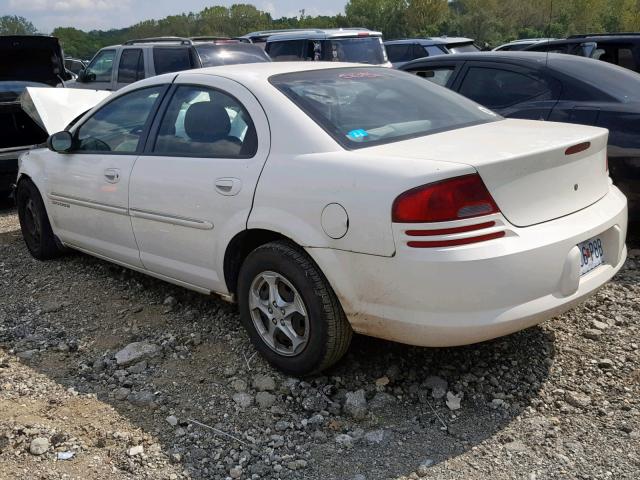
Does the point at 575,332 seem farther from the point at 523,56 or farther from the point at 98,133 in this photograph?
the point at 98,133

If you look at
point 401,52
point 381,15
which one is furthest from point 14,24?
point 401,52

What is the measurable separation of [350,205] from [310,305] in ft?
1.76

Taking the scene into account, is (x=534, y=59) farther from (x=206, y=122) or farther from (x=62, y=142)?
(x=62, y=142)

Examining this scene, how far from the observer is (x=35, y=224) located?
5.41 metres

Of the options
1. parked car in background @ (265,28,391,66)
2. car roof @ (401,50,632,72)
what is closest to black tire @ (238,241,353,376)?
car roof @ (401,50,632,72)

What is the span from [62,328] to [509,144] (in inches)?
113

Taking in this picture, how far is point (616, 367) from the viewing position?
10.9 feet

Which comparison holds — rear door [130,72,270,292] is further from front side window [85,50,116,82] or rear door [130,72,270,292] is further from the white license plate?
front side window [85,50,116,82]

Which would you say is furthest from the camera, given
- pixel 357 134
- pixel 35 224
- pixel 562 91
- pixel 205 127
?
pixel 35 224

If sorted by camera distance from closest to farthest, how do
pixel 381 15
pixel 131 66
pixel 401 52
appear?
1. pixel 131 66
2. pixel 401 52
3. pixel 381 15

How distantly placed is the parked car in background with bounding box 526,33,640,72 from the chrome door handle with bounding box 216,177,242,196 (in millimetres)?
4965

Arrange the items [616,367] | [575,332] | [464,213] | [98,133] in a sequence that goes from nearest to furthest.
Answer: [464,213] → [616,367] → [575,332] → [98,133]

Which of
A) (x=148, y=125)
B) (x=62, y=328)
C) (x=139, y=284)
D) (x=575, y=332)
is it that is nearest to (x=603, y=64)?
(x=575, y=332)

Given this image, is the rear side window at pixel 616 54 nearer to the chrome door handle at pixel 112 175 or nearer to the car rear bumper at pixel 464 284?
the car rear bumper at pixel 464 284
